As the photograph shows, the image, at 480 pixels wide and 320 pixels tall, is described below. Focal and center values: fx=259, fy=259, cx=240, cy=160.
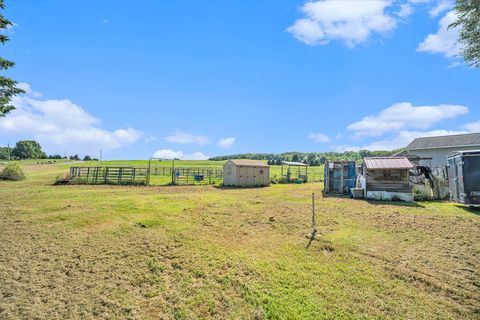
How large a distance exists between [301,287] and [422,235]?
5757 millimetres

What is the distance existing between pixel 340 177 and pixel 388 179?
4.19 m

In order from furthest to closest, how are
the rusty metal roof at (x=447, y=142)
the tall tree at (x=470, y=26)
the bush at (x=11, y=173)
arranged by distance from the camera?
the rusty metal roof at (x=447, y=142) < the bush at (x=11, y=173) < the tall tree at (x=470, y=26)

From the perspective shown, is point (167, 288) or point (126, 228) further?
point (126, 228)

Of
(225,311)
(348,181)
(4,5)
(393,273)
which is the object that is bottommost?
(225,311)

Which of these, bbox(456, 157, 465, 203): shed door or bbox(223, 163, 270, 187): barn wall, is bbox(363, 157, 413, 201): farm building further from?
bbox(223, 163, 270, 187): barn wall

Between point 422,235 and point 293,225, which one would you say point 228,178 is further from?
point 422,235

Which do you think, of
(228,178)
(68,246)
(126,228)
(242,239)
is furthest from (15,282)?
(228,178)

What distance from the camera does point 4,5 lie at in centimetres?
1670

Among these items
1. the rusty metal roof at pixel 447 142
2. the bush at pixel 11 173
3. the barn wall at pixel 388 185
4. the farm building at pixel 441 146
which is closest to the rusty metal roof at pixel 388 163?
the barn wall at pixel 388 185

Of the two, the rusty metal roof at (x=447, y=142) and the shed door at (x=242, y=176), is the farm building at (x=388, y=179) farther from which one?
the rusty metal roof at (x=447, y=142)

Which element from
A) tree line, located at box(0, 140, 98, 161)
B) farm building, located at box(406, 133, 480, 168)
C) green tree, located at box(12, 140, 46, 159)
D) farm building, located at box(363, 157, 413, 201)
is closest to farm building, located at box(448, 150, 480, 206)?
farm building, located at box(363, 157, 413, 201)

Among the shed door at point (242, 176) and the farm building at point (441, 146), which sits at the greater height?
the farm building at point (441, 146)

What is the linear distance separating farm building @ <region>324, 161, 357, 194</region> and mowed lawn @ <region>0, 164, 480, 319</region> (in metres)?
9.66

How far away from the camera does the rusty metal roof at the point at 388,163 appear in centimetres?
1688
